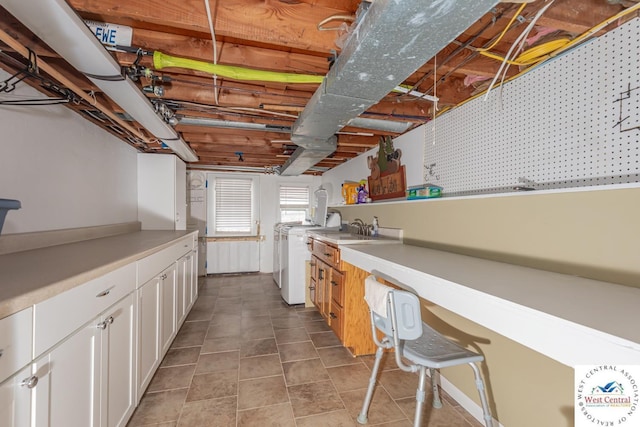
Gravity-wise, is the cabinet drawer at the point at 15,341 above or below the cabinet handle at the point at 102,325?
above

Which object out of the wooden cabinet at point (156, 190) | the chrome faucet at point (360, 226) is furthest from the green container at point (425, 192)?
the wooden cabinet at point (156, 190)

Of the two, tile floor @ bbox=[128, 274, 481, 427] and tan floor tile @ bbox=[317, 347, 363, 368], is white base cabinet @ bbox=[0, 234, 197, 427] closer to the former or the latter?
tile floor @ bbox=[128, 274, 481, 427]

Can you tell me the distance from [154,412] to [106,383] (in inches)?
22.4

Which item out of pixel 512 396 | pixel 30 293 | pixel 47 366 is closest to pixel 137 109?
pixel 30 293

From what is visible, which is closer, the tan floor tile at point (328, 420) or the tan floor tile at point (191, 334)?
the tan floor tile at point (328, 420)

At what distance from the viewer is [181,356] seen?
221cm

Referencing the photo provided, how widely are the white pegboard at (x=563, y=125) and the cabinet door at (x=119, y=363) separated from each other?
2187 millimetres

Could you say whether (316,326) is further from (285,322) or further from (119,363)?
(119,363)

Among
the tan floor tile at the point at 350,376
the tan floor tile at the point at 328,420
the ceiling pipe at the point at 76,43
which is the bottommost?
the tan floor tile at the point at 350,376

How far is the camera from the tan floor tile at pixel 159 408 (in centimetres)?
153

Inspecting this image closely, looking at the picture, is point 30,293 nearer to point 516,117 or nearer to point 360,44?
point 360,44

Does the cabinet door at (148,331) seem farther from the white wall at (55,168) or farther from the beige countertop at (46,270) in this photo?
the white wall at (55,168)

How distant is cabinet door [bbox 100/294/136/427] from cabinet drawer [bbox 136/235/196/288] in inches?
6.8

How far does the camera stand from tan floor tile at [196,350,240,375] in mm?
2053
